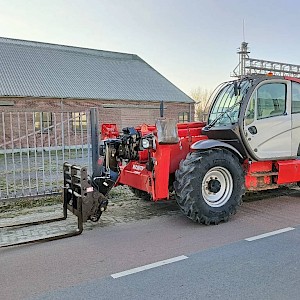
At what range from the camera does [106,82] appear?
87.1 feet

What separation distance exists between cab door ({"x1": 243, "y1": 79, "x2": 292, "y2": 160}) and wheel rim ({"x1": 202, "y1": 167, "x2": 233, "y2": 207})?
0.78 metres

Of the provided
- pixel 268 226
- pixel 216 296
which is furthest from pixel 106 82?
pixel 216 296

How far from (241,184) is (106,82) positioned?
2196 cm

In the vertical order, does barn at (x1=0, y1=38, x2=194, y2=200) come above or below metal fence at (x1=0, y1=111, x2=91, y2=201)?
above

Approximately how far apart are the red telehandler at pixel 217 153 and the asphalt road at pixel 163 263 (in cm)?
52

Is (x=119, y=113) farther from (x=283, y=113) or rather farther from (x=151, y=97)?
(x=283, y=113)

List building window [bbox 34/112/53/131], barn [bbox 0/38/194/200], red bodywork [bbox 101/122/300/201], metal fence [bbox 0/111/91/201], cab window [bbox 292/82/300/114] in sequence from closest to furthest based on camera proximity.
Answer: red bodywork [bbox 101/122/300/201]
cab window [bbox 292/82/300/114]
metal fence [bbox 0/111/91/201]
building window [bbox 34/112/53/131]
barn [bbox 0/38/194/200]

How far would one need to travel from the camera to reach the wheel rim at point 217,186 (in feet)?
19.1

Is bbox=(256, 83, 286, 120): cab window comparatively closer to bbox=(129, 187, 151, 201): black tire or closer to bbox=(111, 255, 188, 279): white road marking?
bbox=(129, 187, 151, 201): black tire

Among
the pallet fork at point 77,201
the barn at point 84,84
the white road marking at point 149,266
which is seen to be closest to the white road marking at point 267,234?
the white road marking at point 149,266

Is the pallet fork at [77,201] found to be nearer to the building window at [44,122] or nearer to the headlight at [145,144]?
the headlight at [145,144]

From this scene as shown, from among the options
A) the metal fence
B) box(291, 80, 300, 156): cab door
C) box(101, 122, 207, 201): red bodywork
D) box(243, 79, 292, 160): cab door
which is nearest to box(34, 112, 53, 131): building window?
the metal fence

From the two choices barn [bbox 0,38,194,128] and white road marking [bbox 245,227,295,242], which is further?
barn [bbox 0,38,194,128]

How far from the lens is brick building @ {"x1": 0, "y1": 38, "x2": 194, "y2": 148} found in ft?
73.8
